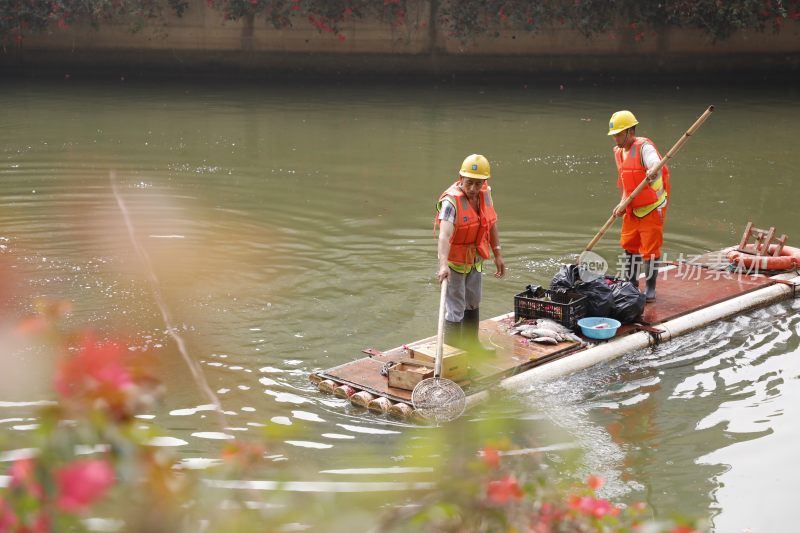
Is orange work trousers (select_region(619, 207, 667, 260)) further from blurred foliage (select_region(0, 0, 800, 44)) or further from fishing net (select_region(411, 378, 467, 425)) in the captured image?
blurred foliage (select_region(0, 0, 800, 44))

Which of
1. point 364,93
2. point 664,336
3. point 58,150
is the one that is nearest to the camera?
point 664,336

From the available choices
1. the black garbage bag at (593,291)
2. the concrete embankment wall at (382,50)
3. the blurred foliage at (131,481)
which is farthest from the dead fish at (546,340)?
the concrete embankment wall at (382,50)

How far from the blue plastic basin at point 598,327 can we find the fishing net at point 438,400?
74.6 inches

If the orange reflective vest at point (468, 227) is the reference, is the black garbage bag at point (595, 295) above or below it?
below

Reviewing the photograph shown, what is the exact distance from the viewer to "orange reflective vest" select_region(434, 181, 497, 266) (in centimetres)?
791

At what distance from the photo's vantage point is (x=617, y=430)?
779cm

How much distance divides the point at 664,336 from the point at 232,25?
18041 millimetres

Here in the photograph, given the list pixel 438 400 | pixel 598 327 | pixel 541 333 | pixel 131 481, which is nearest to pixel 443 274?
pixel 438 400

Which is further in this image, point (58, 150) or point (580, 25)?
point (580, 25)

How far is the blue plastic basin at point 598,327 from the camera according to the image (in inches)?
354

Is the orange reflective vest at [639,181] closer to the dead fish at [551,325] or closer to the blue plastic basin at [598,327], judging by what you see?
the blue plastic basin at [598,327]

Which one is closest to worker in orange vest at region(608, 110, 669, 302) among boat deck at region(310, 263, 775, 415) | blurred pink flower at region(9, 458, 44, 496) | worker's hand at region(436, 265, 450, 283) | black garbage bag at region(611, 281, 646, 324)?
black garbage bag at region(611, 281, 646, 324)

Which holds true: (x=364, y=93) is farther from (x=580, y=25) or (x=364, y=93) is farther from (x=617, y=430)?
(x=617, y=430)

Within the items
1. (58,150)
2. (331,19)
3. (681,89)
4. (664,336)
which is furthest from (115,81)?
(664,336)
